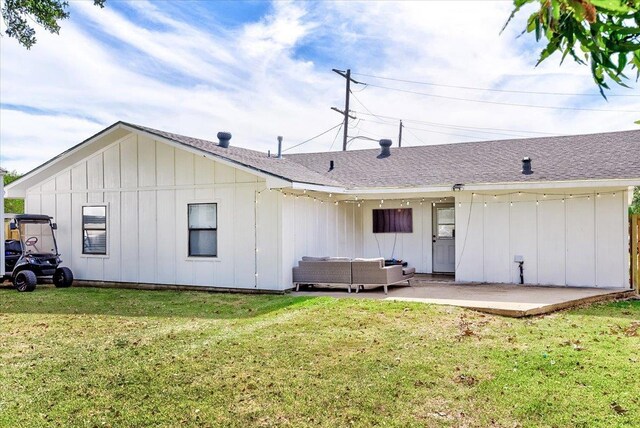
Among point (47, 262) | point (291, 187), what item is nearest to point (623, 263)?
point (291, 187)

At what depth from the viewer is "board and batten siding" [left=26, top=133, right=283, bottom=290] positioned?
38.4ft

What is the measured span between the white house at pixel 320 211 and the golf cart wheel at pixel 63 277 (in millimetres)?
772

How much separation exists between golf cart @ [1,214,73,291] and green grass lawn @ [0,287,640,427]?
3.42 meters

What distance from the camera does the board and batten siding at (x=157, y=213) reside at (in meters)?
11.7

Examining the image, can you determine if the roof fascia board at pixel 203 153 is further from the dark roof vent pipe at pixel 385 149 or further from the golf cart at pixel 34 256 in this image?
the dark roof vent pipe at pixel 385 149

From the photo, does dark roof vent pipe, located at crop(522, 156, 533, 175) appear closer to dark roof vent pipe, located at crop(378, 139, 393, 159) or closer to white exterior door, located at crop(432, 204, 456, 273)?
white exterior door, located at crop(432, 204, 456, 273)

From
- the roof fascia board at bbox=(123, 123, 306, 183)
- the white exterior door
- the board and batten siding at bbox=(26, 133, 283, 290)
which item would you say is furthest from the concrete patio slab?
the roof fascia board at bbox=(123, 123, 306, 183)

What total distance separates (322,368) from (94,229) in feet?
33.0

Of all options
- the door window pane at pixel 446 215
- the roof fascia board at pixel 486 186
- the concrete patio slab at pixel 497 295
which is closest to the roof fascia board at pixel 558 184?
the roof fascia board at pixel 486 186

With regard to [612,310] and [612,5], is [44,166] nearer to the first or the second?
[612,310]

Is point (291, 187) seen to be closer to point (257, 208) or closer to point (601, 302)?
point (257, 208)

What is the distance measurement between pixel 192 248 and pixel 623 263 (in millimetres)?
9673

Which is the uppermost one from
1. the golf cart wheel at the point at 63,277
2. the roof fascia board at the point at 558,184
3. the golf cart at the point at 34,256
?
the roof fascia board at the point at 558,184

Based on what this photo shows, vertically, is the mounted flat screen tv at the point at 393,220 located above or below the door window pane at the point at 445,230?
above
